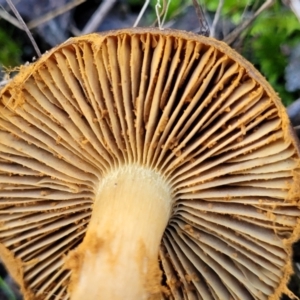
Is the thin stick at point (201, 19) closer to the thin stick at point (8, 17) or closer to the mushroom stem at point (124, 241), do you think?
the mushroom stem at point (124, 241)

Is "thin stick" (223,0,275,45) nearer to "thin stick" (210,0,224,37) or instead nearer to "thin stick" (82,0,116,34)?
"thin stick" (210,0,224,37)

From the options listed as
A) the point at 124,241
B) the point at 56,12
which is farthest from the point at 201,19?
the point at 124,241

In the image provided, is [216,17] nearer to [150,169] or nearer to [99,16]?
[99,16]

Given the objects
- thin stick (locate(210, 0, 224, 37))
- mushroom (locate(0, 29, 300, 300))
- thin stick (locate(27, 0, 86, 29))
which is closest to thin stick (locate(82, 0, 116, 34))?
thin stick (locate(27, 0, 86, 29))

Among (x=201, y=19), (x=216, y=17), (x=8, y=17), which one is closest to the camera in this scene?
(x=201, y=19)

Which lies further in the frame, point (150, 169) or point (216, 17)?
point (216, 17)

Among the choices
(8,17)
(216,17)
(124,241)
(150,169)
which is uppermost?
(216,17)

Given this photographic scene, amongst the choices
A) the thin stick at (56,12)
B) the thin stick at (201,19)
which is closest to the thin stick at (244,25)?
the thin stick at (201,19)
